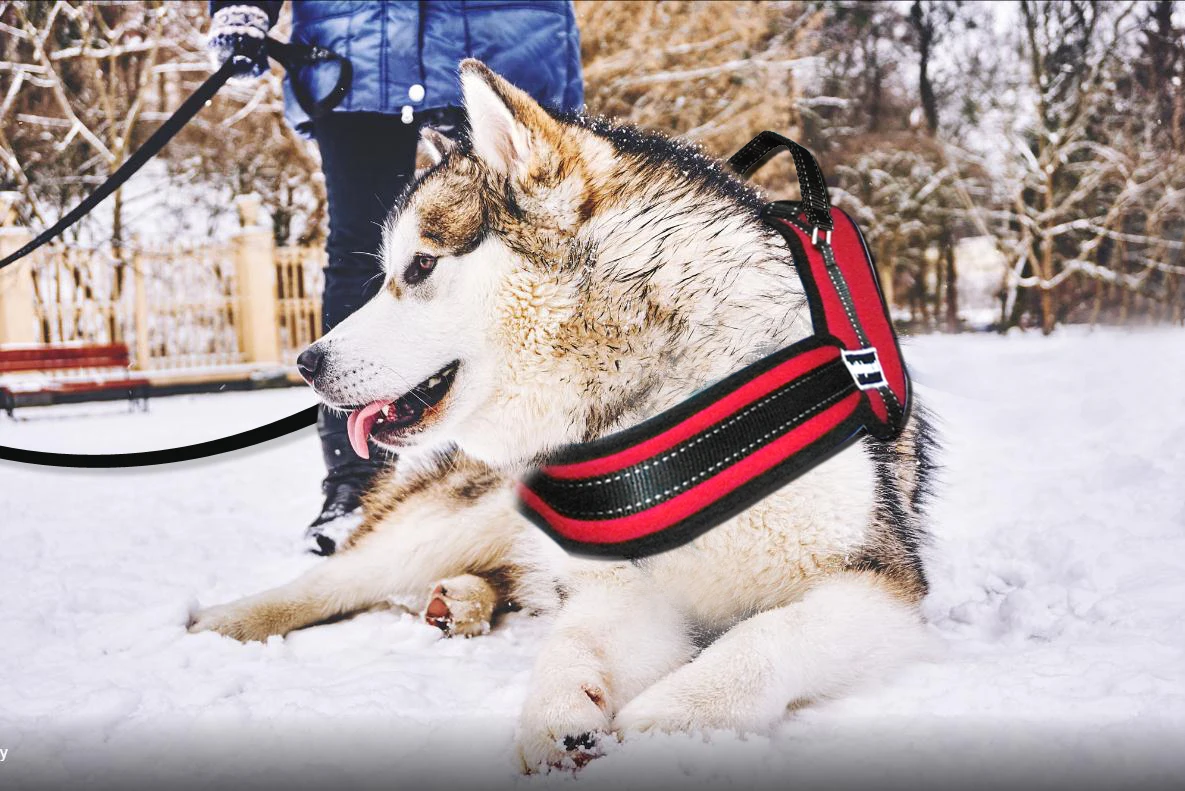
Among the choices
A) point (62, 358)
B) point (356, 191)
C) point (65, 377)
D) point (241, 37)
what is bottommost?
point (65, 377)

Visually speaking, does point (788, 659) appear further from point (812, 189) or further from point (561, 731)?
point (812, 189)

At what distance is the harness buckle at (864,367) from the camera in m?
1.33

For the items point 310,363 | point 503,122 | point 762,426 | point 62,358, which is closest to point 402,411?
point 310,363

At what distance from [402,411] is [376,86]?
139 centimetres

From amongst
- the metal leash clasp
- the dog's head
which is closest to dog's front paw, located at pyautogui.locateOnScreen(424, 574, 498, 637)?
the dog's head

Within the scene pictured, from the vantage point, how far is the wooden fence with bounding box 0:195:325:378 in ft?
36.3

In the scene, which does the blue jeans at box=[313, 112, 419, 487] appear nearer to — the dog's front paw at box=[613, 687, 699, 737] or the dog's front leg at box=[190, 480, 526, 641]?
the dog's front leg at box=[190, 480, 526, 641]

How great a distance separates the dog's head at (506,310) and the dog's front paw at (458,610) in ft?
1.37

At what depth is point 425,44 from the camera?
2586 millimetres

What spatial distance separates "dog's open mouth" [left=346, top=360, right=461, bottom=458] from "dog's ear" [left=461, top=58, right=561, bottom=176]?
0.39 metres

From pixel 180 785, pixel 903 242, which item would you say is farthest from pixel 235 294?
pixel 180 785

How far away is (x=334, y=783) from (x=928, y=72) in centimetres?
1044

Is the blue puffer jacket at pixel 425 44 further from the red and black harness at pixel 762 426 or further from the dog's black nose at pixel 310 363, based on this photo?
the red and black harness at pixel 762 426

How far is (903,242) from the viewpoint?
11.9 meters
